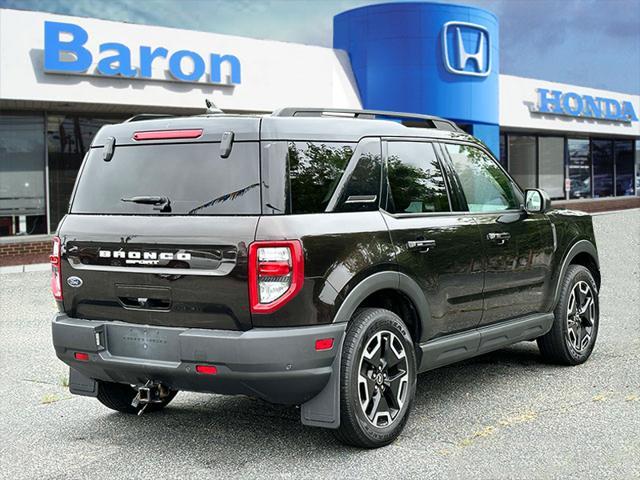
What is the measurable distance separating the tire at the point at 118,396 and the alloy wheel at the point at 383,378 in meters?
1.44

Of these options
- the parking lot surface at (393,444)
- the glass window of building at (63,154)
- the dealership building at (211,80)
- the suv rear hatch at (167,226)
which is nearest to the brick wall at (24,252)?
the dealership building at (211,80)

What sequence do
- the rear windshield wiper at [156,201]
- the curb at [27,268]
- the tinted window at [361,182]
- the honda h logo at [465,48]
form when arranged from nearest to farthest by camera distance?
the rear windshield wiper at [156,201]
the tinted window at [361,182]
the curb at [27,268]
the honda h logo at [465,48]

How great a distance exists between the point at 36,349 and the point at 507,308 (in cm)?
471

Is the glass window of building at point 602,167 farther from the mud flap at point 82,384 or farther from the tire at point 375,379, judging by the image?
the mud flap at point 82,384

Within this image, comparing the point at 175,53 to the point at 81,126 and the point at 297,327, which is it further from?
the point at 297,327

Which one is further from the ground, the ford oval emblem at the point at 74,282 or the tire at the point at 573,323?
the ford oval emblem at the point at 74,282

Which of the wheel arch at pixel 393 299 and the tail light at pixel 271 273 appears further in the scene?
the wheel arch at pixel 393 299

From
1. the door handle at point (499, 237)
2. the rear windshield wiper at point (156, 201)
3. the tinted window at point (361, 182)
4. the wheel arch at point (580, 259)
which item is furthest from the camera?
the wheel arch at point (580, 259)

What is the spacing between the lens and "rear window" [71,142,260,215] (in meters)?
4.27

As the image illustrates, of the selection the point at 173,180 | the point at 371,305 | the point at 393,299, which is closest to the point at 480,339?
the point at 393,299

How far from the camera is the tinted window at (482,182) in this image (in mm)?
5668

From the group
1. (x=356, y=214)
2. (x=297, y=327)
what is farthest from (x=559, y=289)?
(x=297, y=327)

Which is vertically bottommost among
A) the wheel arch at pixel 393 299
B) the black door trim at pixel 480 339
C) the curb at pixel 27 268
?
the curb at pixel 27 268

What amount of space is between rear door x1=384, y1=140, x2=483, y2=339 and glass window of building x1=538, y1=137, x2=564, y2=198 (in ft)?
91.2
